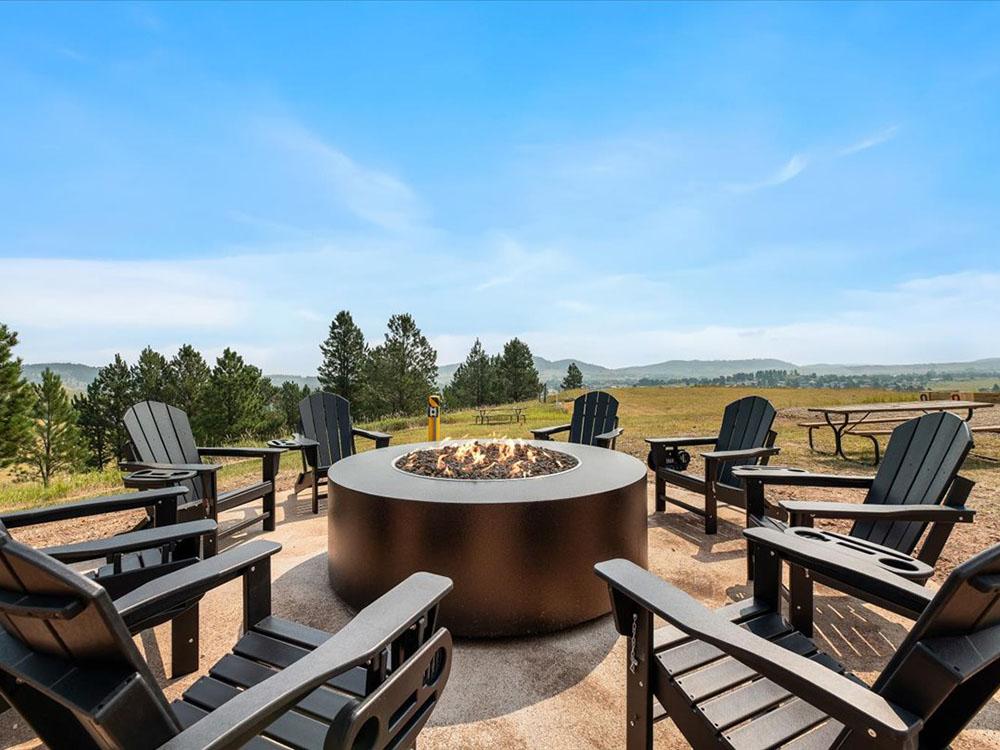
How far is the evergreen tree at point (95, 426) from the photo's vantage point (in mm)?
36000

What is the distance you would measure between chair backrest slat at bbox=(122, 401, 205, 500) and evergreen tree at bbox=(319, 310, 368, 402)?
32.7 m

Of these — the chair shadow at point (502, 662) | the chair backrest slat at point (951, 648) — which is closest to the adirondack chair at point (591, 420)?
the chair shadow at point (502, 662)

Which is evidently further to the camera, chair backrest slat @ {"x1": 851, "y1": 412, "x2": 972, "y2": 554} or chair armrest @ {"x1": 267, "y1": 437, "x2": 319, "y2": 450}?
chair armrest @ {"x1": 267, "y1": 437, "x2": 319, "y2": 450}

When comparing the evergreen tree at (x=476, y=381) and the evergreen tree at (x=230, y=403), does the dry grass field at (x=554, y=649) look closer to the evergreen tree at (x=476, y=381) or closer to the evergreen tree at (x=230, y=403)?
the evergreen tree at (x=230, y=403)

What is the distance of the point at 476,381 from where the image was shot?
158 feet

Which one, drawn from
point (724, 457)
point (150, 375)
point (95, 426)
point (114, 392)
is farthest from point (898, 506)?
point (114, 392)

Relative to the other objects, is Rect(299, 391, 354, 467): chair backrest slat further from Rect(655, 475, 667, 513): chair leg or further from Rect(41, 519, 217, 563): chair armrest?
Rect(655, 475, 667, 513): chair leg

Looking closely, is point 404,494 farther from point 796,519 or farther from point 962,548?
point 962,548

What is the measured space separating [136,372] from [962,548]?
48231 millimetres

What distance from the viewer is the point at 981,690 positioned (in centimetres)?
103

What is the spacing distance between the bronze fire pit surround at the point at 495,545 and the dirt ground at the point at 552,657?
0.15 metres

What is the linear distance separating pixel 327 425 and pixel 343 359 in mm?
32546

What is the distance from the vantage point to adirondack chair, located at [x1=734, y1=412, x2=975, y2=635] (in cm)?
192

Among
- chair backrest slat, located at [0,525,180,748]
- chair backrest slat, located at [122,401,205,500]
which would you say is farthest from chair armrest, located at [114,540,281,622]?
chair backrest slat, located at [122,401,205,500]
